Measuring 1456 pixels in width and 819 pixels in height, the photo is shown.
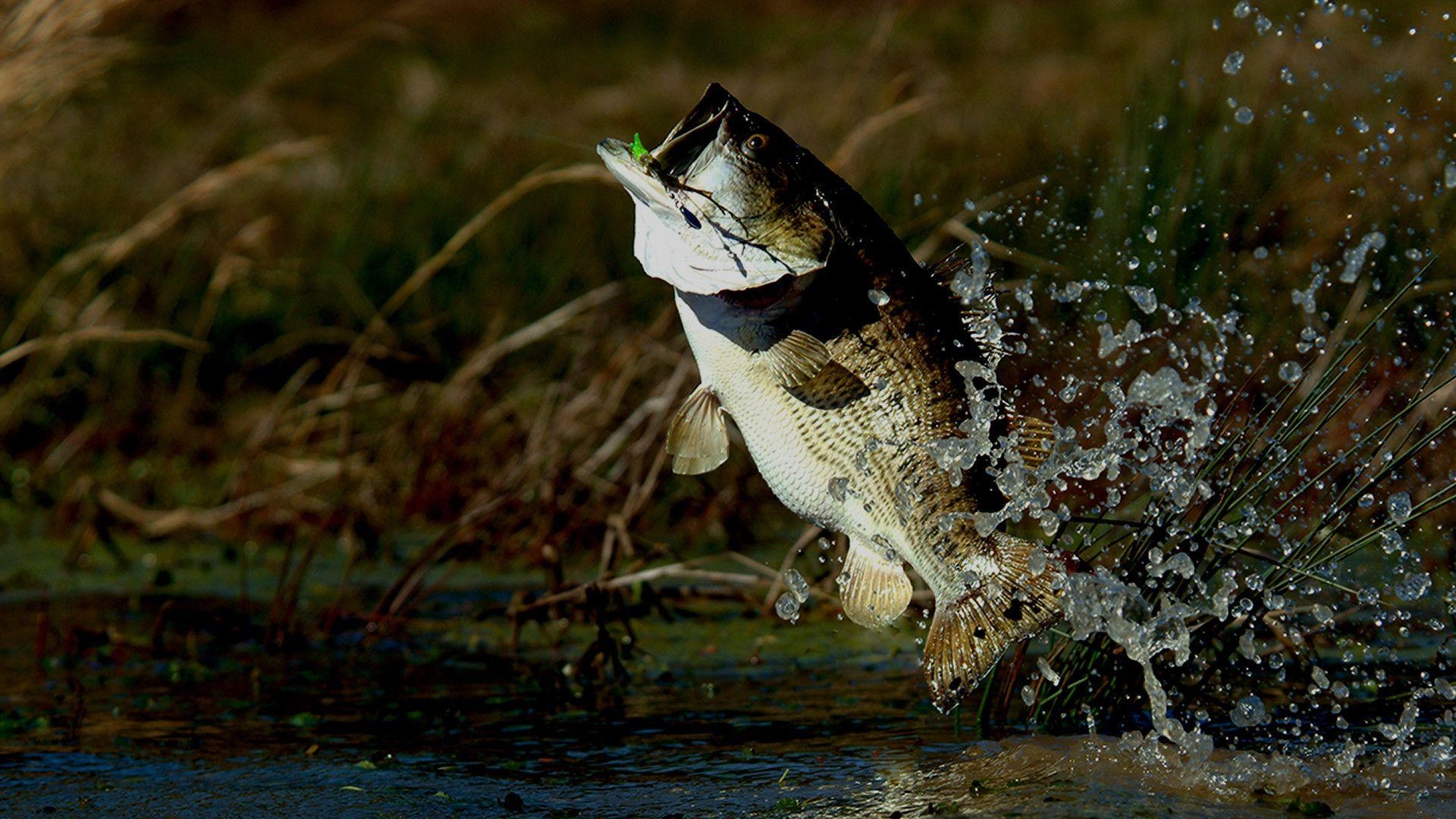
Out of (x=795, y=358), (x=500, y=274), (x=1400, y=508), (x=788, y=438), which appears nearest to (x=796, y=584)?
(x=788, y=438)

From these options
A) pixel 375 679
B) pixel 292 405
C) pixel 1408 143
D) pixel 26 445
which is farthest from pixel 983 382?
pixel 26 445

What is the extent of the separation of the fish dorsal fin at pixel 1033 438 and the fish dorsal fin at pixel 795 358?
1.34 ft

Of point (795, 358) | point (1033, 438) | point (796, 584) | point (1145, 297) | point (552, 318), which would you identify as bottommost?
point (796, 584)

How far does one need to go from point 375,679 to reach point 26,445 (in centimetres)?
367

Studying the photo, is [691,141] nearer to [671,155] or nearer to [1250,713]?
[671,155]

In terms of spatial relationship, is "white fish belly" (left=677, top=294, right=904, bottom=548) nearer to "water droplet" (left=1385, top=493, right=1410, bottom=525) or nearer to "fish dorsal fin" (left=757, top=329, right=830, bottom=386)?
"fish dorsal fin" (left=757, top=329, right=830, bottom=386)

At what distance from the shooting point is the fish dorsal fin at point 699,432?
333 cm

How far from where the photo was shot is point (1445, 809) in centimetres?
310

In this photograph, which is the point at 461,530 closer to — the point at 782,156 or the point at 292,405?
the point at 782,156

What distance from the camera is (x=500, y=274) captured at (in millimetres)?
7898

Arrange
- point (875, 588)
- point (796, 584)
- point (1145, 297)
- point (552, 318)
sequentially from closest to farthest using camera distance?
point (875, 588) → point (1145, 297) → point (796, 584) → point (552, 318)

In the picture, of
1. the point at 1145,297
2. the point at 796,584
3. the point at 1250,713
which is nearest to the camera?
the point at 1250,713

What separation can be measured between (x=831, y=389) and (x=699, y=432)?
0.31 meters

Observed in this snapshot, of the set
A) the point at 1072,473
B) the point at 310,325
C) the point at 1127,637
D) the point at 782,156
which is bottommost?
the point at 1127,637
